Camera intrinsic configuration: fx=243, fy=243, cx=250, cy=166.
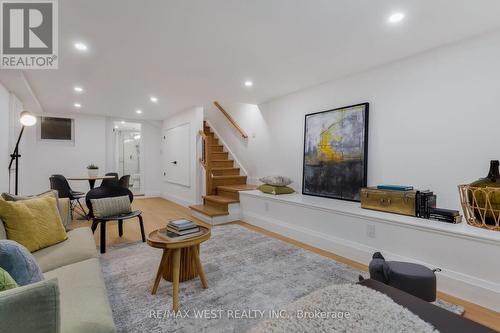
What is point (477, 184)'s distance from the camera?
2.07 m

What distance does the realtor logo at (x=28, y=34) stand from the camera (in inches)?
78.1

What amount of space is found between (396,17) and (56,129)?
7264 millimetres

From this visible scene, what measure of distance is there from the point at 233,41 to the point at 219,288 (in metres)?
2.36

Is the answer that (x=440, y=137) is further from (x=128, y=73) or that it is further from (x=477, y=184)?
(x=128, y=73)

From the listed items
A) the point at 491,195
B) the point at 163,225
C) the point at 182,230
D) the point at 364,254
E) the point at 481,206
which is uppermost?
the point at 491,195

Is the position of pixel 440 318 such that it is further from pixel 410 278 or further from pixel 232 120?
pixel 232 120

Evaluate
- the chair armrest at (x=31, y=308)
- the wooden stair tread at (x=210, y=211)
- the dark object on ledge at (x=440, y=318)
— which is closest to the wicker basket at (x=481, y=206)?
the dark object on ledge at (x=440, y=318)

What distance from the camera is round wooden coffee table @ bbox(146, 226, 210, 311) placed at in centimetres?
191

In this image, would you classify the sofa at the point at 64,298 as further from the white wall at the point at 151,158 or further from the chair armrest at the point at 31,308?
the white wall at the point at 151,158

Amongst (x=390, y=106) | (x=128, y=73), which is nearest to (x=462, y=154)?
(x=390, y=106)

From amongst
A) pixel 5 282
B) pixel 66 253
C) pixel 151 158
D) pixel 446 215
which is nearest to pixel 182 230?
pixel 66 253

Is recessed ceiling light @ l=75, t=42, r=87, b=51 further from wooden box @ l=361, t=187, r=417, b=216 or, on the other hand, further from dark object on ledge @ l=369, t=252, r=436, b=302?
wooden box @ l=361, t=187, r=417, b=216

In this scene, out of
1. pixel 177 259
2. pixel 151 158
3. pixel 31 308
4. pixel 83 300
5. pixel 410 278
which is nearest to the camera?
pixel 31 308

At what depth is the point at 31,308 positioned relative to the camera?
784 mm
